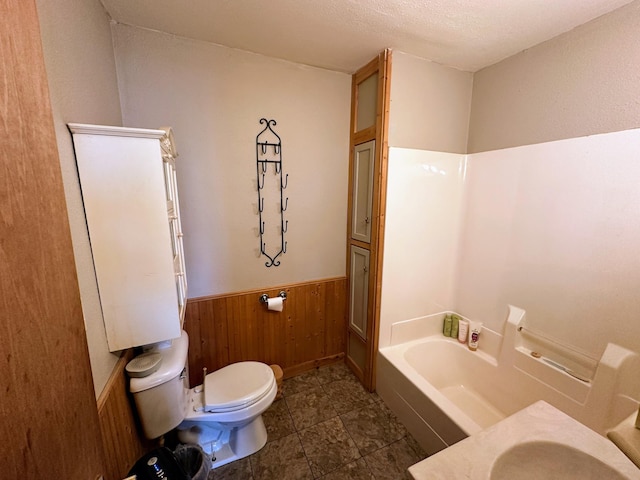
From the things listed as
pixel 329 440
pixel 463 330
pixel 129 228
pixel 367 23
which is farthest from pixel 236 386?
pixel 367 23

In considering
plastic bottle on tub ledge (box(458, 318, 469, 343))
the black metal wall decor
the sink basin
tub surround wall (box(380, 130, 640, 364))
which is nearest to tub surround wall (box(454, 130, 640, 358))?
tub surround wall (box(380, 130, 640, 364))

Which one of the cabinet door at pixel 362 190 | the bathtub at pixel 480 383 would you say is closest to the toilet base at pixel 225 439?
the bathtub at pixel 480 383

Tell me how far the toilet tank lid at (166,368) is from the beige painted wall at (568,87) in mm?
2360

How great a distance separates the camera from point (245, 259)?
1.91 metres

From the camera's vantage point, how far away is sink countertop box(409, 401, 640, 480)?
673 mm

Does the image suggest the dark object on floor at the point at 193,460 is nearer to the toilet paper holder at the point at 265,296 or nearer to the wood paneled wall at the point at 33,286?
the wood paneled wall at the point at 33,286

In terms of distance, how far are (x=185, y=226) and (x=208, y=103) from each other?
2.66 feet

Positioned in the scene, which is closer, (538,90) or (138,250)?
(138,250)

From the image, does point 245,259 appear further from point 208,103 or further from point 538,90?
point 538,90

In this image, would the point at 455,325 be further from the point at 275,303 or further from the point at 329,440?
the point at 275,303

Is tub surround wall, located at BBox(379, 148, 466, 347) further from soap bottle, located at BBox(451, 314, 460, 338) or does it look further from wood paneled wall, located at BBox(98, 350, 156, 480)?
wood paneled wall, located at BBox(98, 350, 156, 480)

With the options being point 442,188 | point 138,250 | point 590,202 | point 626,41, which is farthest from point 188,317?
point 626,41

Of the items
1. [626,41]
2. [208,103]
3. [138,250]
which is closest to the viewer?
[138,250]

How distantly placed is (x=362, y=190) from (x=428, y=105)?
0.74 meters
